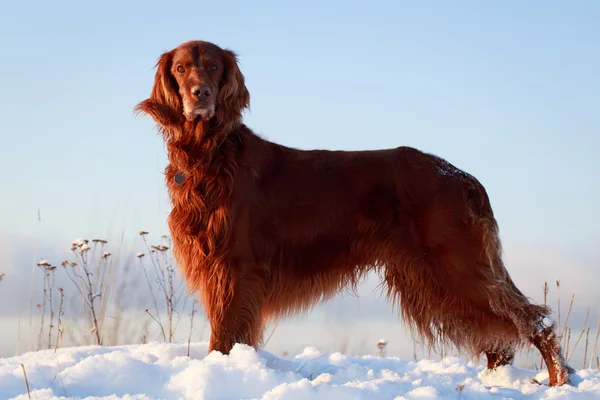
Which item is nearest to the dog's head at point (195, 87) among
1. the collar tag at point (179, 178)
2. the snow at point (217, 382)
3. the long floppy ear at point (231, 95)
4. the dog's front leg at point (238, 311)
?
the long floppy ear at point (231, 95)

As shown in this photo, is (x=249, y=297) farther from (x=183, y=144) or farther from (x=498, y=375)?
(x=498, y=375)

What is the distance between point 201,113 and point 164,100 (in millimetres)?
369

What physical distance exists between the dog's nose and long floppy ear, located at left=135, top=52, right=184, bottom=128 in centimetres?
24

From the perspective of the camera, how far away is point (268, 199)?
13.9ft

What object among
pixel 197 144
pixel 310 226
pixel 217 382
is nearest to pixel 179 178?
pixel 197 144

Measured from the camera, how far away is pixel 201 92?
3936 mm

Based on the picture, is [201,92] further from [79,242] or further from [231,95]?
[79,242]

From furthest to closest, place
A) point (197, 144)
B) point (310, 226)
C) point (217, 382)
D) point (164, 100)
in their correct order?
point (310, 226), point (164, 100), point (197, 144), point (217, 382)

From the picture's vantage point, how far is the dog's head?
4012 mm

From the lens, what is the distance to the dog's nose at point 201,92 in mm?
3938

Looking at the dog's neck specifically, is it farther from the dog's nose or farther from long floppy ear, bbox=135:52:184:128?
the dog's nose

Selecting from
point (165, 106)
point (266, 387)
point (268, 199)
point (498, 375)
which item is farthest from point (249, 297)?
point (498, 375)

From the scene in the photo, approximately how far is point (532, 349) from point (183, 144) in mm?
2627

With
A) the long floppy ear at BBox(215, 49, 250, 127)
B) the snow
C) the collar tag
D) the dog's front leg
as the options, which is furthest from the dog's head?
the snow
